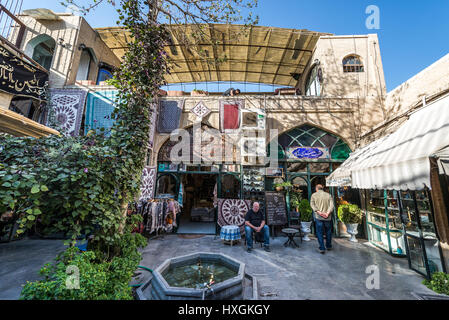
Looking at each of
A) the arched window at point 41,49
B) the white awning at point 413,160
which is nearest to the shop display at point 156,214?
the white awning at point 413,160

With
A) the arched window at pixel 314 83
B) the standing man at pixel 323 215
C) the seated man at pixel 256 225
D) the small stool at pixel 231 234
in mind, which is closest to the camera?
the standing man at pixel 323 215

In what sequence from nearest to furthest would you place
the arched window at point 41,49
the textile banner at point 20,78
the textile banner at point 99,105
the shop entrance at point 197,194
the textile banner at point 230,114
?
1. the textile banner at point 20,78
2. the textile banner at point 99,105
3. the textile banner at point 230,114
4. the arched window at point 41,49
5. the shop entrance at point 197,194

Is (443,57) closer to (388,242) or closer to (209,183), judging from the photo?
(388,242)

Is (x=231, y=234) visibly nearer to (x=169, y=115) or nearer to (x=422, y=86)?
(x=169, y=115)

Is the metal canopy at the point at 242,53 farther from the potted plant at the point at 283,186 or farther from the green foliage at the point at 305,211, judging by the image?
the green foliage at the point at 305,211

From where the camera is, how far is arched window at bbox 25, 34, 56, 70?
8.62 meters

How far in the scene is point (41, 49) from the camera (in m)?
9.12

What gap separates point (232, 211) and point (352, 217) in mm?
4361

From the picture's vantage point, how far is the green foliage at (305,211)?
6.86 metres

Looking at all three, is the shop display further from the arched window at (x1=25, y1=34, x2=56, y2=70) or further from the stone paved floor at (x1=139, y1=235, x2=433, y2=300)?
the arched window at (x1=25, y1=34, x2=56, y2=70)

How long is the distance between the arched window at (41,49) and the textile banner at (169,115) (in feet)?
20.0

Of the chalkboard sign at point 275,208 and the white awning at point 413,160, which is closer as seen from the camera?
the white awning at point 413,160

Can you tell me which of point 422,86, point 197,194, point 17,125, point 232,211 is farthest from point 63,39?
point 422,86
